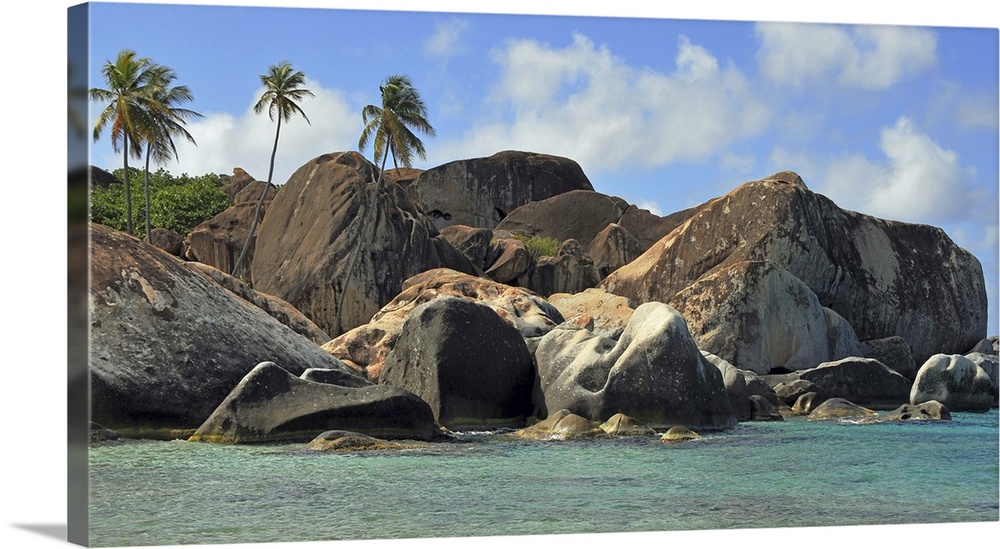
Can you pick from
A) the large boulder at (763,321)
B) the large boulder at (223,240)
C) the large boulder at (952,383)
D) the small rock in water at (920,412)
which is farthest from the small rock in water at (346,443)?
the large boulder at (223,240)

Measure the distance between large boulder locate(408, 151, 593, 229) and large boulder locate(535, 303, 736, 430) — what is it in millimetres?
21092

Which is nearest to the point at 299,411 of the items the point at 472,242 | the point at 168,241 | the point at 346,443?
the point at 346,443

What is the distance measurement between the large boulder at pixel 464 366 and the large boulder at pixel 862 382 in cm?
679

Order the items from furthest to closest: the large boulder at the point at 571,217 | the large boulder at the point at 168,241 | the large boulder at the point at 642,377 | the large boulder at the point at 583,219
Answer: the large boulder at the point at 571,217 < the large boulder at the point at 583,219 < the large boulder at the point at 168,241 < the large boulder at the point at 642,377

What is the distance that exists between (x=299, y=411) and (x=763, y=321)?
12691 mm

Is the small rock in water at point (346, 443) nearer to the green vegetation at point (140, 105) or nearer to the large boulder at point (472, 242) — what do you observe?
the green vegetation at point (140, 105)

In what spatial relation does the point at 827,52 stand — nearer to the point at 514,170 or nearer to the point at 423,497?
the point at 423,497

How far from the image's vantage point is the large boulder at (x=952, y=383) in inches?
691

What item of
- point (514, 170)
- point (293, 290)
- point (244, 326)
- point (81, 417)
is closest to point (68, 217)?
point (81, 417)

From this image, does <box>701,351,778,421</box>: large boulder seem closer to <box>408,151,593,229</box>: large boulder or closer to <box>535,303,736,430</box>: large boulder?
<box>535,303,736,430</box>: large boulder

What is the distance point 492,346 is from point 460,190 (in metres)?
22.9

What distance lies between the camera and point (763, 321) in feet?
75.6

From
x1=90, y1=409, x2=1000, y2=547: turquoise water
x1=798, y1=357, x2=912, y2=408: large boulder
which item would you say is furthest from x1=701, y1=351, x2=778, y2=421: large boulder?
x1=90, y1=409, x2=1000, y2=547: turquoise water

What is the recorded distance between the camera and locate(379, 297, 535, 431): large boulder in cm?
1466
